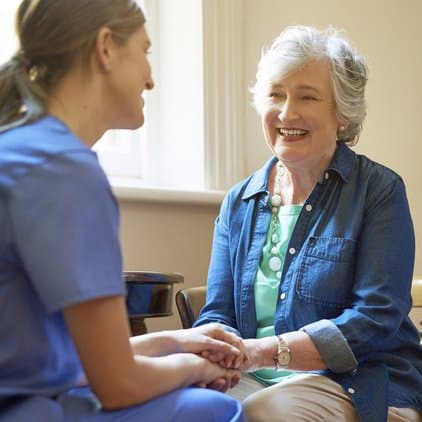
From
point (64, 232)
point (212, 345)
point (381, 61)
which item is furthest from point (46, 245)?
point (381, 61)

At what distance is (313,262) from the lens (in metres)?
1.59

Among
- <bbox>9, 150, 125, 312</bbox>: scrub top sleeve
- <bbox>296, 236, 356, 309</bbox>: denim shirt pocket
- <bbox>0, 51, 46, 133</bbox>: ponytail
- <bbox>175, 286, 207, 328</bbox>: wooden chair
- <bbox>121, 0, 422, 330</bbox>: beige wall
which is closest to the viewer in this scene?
<bbox>9, 150, 125, 312</bbox>: scrub top sleeve

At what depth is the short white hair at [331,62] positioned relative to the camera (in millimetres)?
1701

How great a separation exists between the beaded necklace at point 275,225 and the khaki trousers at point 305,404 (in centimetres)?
27

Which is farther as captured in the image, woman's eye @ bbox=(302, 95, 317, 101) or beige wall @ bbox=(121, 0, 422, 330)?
beige wall @ bbox=(121, 0, 422, 330)

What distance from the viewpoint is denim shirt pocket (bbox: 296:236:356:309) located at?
1553 mm

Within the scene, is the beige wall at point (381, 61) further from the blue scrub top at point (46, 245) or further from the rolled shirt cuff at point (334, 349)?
the blue scrub top at point (46, 245)

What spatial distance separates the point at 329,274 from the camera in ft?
5.11

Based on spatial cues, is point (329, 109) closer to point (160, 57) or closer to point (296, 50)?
point (296, 50)

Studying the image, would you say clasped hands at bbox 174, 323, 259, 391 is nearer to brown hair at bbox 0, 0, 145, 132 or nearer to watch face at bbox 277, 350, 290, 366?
watch face at bbox 277, 350, 290, 366

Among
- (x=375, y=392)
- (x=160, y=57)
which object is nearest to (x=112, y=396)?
(x=375, y=392)

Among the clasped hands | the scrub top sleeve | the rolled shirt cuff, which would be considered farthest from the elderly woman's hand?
the scrub top sleeve

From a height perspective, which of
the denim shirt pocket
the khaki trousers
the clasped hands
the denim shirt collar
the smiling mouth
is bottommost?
the khaki trousers

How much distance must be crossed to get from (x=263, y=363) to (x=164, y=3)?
1.46 meters
